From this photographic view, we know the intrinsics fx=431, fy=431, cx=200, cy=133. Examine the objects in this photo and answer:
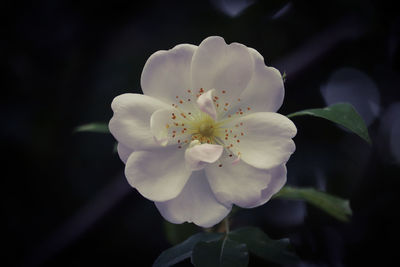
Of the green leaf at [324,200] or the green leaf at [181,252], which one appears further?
the green leaf at [324,200]

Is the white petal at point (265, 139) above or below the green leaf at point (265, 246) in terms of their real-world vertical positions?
above

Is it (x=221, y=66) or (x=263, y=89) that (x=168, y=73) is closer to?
(x=221, y=66)

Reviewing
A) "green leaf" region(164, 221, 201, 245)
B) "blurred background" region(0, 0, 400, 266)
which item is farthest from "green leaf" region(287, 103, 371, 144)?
"blurred background" region(0, 0, 400, 266)

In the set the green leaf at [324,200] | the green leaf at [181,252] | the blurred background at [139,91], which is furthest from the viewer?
the blurred background at [139,91]

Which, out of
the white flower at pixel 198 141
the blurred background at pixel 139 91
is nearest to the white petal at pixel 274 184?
the white flower at pixel 198 141

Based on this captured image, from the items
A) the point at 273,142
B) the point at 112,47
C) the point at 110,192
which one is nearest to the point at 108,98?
the point at 112,47

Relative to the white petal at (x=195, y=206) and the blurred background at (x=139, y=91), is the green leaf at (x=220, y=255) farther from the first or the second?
the blurred background at (x=139, y=91)

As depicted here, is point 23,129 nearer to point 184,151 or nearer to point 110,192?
point 110,192
